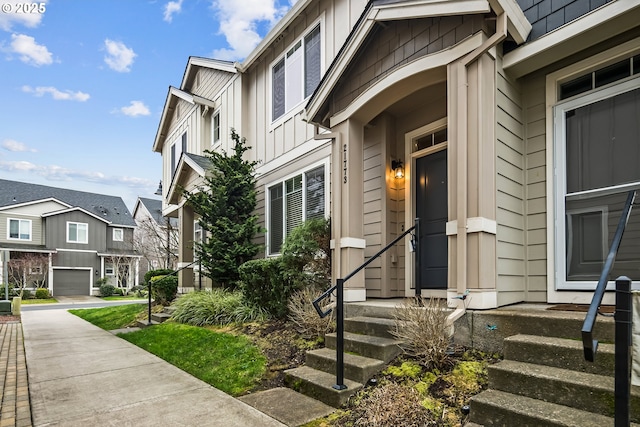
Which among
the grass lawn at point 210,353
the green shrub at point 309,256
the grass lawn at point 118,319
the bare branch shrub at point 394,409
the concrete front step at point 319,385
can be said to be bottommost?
the grass lawn at point 118,319

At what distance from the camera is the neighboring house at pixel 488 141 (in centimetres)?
380

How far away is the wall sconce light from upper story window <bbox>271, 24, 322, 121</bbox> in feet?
9.57

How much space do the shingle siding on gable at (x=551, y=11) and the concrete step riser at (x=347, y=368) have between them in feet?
11.9

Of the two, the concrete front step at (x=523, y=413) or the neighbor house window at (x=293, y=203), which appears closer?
the concrete front step at (x=523, y=413)

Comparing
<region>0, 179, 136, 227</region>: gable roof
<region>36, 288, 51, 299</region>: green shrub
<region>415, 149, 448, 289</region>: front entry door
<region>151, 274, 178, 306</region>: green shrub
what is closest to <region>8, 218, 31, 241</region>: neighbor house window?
<region>0, 179, 136, 227</region>: gable roof

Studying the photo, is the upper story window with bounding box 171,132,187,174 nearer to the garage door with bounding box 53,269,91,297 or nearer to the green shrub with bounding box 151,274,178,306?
the green shrub with bounding box 151,274,178,306

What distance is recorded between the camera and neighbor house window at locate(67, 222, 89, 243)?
1083 inches

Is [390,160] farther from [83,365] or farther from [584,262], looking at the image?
[83,365]

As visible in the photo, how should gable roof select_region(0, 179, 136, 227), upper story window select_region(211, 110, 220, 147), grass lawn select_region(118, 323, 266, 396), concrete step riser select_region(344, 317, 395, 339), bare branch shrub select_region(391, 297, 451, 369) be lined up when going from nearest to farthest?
bare branch shrub select_region(391, 297, 451, 369) → concrete step riser select_region(344, 317, 395, 339) → grass lawn select_region(118, 323, 266, 396) → upper story window select_region(211, 110, 220, 147) → gable roof select_region(0, 179, 136, 227)

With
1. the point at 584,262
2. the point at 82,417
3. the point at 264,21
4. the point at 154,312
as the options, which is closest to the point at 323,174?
the point at 584,262

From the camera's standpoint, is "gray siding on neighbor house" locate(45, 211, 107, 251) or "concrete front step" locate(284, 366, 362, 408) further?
"gray siding on neighbor house" locate(45, 211, 107, 251)

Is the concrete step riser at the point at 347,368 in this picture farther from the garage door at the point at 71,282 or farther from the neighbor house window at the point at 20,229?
the neighbor house window at the point at 20,229

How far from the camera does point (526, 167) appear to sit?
4418mm

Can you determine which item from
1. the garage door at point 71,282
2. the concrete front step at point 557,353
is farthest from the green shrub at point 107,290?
the concrete front step at point 557,353
